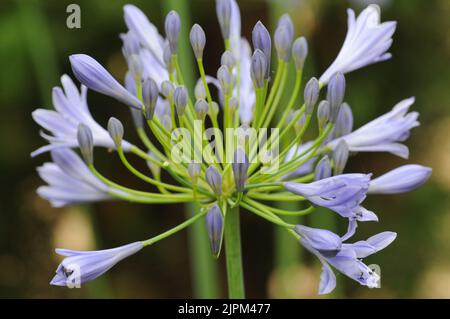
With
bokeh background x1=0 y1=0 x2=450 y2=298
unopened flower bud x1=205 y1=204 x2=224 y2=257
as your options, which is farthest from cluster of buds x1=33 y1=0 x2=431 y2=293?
bokeh background x1=0 y1=0 x2=450 y2=298

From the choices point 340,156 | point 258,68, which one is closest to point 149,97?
point 258,68

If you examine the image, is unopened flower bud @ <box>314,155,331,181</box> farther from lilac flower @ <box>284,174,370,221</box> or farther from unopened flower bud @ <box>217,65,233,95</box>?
unopened flower bud @ <box>217,65,233,95</box>

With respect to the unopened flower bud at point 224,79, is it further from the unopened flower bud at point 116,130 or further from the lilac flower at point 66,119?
the lilac flower at point 66,119

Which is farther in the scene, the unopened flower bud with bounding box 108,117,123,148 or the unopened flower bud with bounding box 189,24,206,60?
the unopened flower bud with bounding box 189,24,206,60

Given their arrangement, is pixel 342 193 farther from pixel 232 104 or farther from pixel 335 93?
pixel 232 104

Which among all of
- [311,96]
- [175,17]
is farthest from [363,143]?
[175,17]
